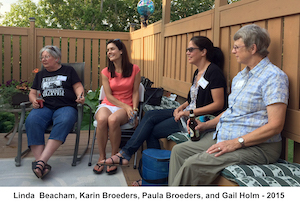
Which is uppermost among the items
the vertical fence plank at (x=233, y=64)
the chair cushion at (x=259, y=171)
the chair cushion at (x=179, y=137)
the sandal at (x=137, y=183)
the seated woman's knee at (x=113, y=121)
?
the vertical fence plank at (x=233, y=64)

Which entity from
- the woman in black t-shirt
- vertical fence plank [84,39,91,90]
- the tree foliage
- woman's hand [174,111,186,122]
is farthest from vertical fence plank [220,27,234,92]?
the tree foliage

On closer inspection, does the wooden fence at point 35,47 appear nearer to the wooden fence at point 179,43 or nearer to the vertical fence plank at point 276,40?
the wooden fence at point 179,43

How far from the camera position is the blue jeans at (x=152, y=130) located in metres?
3.13

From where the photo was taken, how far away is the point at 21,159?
150 inches

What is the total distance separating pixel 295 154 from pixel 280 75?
646 millimetres

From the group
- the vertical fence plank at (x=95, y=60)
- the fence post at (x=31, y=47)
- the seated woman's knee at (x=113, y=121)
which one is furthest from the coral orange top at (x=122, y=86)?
the fence post at (x=31, y=47)

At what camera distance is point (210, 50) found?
2.99 meters

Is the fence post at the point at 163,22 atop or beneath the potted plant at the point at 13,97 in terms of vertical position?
atop

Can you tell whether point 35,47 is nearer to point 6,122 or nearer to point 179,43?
point 6,122

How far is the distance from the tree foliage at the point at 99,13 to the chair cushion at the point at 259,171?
1155 cm

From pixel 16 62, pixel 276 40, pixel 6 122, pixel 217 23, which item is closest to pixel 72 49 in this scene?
pixel 16 62

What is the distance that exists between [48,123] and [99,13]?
980 centimetres

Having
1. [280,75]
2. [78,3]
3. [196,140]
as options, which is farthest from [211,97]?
[78,3]
